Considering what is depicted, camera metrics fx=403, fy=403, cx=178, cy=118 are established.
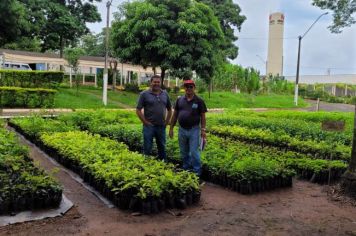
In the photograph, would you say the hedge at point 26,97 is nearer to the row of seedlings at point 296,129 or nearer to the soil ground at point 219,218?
the row of seedlings at point 296,129

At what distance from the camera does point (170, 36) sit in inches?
998

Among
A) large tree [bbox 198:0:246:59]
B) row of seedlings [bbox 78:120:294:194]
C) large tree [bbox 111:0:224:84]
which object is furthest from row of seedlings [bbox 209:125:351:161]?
large tree [bbox 198:0:246:59]

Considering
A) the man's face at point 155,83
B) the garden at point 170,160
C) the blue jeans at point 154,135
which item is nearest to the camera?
the garden at point 170,160

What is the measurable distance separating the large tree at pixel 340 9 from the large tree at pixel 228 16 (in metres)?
23.0

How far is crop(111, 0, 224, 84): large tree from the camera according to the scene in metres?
24.7

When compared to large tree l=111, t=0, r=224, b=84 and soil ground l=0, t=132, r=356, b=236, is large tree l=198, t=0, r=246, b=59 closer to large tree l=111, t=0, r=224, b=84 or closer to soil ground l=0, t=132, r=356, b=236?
large tree l=111, t=0, r=224, b=84

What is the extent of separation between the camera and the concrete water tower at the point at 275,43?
58.7 m

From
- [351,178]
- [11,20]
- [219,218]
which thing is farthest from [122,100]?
[219,218]

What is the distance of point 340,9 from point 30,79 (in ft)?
55.2

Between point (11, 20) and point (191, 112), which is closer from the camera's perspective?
point (191, 112)

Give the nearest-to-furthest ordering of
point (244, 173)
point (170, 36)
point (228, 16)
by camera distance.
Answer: point (244, 173)
point (170, 36)
point (228, 16)

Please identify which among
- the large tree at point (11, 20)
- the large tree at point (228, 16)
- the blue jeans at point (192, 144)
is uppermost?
the large tree at point (228, 16)

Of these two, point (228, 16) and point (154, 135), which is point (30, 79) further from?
point (228, 16)

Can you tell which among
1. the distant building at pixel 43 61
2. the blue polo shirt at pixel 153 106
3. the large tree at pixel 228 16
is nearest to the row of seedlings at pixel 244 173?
the blue polo shirt at pixel 153 106
